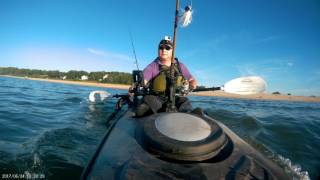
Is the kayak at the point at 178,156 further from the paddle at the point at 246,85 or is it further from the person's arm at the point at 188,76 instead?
the person's arm at the point at 188,76

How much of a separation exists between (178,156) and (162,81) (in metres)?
2.72

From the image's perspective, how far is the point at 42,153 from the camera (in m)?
4.28

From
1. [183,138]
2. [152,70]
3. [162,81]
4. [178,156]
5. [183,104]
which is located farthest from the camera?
[152,70]

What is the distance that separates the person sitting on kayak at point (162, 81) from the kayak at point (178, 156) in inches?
49.1

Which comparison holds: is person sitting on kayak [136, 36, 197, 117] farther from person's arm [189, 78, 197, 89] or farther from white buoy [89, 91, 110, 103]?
white buoy [89, 91, 110, 103]

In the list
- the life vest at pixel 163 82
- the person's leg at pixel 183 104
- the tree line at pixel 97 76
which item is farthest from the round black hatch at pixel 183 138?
the tree line at pixel 97 76

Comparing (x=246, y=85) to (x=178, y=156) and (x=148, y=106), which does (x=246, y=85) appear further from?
(x=178, y=156)

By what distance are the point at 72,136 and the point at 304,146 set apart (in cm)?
584

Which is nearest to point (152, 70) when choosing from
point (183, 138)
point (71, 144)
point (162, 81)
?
point (162, 81)

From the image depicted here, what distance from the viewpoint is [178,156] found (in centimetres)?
230

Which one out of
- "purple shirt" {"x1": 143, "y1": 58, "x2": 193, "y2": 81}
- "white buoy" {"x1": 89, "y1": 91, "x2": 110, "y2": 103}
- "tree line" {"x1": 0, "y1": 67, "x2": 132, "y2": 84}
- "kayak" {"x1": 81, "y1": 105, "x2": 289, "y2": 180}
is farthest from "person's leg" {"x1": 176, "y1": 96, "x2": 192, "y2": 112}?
"tree line" {"x1": 0, "y1": 67, "x2": 132, "y2": 84}

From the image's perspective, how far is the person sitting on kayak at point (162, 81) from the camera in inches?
168

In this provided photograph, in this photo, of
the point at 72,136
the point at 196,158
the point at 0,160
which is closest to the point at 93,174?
the point at 196,158

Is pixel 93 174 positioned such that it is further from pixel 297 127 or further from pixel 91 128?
pixel 297 127
